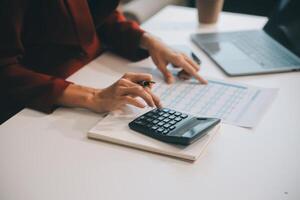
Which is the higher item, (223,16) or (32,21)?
(32,21)

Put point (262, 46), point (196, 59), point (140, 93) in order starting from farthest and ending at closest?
point (262, 46), point (196, 59), point (140, 93)

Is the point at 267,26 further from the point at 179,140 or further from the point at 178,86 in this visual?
the point at 179,140

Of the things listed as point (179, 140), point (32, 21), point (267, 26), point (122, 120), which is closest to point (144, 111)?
point (122, 120)

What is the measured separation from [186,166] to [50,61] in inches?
21.7

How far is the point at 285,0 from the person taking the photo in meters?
1.39

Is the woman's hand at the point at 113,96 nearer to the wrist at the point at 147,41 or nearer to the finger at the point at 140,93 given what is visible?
the finger at the point at 140,93

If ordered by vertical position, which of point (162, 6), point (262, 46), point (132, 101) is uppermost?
point (132, 101)

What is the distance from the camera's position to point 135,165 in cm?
79

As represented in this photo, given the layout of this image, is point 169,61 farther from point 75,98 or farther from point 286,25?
point 286,25

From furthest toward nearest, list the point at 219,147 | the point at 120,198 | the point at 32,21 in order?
1. the point at 32,21
2. the point at 219,147
3. the point at 120,198

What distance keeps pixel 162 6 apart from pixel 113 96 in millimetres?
1514

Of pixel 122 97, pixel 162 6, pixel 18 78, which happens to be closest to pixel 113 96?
pixel 122 97

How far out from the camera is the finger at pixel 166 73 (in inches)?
43.6

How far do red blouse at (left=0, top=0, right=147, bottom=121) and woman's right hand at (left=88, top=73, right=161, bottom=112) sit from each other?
0.10m
